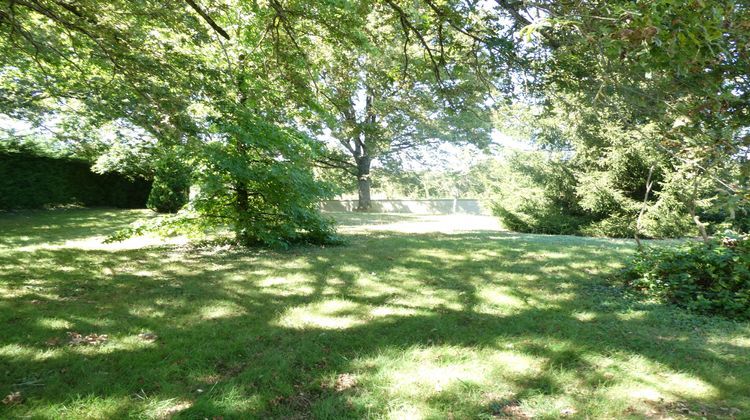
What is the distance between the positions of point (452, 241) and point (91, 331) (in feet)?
23.4

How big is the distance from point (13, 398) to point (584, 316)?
4.82 meters

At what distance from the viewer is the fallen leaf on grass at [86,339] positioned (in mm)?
3178

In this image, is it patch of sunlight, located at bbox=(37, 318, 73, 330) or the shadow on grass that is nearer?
patch of sunlight, located at bbox=(37, 318, 73, 330)

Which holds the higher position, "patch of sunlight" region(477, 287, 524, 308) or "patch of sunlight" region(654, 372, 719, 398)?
"patch of sunlight" region(477, 287, 524, 308)

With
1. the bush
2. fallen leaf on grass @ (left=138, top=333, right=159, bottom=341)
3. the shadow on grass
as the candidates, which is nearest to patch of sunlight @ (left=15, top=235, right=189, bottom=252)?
the shadow on grass

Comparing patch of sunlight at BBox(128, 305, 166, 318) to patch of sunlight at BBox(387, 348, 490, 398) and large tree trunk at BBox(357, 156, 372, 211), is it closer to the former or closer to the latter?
patch of sunlight at BBox(387, 348, 490, 398)

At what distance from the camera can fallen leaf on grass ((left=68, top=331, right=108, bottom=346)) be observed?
3178 mm

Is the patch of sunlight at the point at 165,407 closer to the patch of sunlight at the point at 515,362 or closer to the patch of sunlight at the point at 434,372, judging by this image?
the patch of sunlight at the point at 434,372

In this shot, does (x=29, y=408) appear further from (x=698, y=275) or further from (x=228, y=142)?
(x=698, y=275)

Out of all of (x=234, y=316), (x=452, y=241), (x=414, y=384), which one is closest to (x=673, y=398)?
(x=414, y=384)

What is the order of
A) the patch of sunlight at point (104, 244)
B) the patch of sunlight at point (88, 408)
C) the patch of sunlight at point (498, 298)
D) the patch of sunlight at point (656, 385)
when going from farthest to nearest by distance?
the patch of sunlight at point (104, 244)
the patch of sunlight at point (498, 298)
the patch of sunlight at point (656, 385)
the patch of sunlight at point (88, 408)

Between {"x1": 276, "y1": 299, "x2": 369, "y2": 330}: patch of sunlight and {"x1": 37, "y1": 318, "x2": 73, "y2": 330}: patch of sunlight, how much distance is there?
184 cm

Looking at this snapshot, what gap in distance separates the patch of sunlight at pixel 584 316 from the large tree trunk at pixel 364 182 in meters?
19.0

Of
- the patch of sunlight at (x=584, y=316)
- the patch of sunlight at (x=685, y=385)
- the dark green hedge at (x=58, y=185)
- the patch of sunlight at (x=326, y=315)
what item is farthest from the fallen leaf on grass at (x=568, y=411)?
the dark green hedge at (x=58, y=185)
